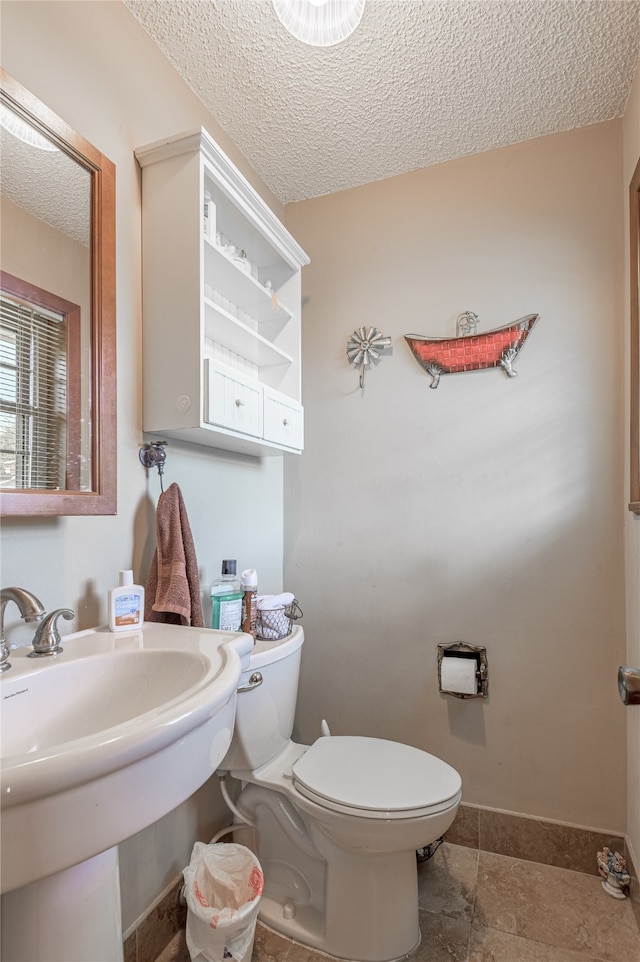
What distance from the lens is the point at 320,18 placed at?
119 centimetres

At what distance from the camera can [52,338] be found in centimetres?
103

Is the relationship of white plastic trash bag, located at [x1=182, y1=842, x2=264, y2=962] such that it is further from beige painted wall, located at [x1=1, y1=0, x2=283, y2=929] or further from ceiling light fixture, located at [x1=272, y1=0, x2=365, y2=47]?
ceiling light fixture, located at [x1=272, y1=0, x2=365, y2=47]

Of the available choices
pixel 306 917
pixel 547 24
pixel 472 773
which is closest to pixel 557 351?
pixel 547 24

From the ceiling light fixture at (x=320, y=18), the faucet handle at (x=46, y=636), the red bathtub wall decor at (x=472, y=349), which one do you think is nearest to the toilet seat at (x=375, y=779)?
the faucet handle at (x=46, y=636)

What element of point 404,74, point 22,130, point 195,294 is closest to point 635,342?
point 404,74

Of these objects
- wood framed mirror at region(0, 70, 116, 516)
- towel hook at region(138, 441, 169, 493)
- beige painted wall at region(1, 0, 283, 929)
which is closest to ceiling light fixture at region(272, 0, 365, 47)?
beige painted wall at region(1, 0, 283, 929)

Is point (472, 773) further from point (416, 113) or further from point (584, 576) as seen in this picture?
point (416, 113)

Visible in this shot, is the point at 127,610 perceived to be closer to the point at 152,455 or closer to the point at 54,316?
the point at 152,455

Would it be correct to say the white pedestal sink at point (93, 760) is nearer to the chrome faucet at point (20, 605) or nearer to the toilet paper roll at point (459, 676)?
the chrome faucet at point (20, 605)

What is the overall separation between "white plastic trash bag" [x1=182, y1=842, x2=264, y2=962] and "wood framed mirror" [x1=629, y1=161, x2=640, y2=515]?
4.71 ft

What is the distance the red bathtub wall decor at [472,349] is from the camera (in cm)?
174

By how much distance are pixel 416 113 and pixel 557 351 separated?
3.04 feet

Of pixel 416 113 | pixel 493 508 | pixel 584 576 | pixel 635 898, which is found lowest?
pixel 635 898

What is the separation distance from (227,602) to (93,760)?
85 cm
